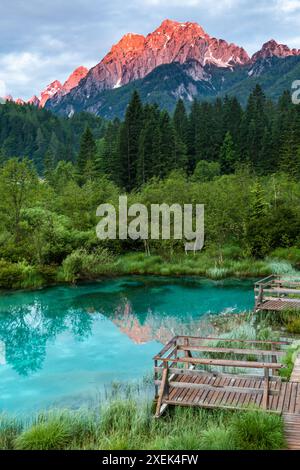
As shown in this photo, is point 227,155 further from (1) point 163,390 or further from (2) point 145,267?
(1) point 163,390

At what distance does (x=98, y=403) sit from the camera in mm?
10008

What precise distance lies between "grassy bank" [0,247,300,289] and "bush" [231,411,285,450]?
16.1m

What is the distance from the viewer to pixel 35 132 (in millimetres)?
110250

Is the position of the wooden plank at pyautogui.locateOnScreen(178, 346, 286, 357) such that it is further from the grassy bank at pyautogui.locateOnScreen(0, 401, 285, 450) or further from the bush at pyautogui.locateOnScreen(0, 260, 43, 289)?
the bush at pyautogui.locateOnScreen(0, 260, 43, 289)

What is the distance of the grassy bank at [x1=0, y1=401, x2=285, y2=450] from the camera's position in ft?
21.6

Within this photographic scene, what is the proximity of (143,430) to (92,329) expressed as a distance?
30.6 ft

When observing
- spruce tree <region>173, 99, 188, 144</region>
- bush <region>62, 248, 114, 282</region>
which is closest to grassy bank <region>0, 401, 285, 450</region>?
bush <region>62, 248, 114, 282</region>

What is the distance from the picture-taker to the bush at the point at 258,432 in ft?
21.4

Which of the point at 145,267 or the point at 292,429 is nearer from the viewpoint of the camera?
the point at 292,429

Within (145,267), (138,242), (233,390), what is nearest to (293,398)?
(233,390)

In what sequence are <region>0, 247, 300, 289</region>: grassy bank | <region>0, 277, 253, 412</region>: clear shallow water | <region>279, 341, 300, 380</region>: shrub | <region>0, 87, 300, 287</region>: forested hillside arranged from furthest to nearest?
<region>0, 87, 300, 287</region>: forested hillside → <region>0, 247, 300, 289</region>: grassy bank → <region>0, 277, 253, 412</region>: clear shallow water → <region>279, 341, 300, 380</region>: shrub

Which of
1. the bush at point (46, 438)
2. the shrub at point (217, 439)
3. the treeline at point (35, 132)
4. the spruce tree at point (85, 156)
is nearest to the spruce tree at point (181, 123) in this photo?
the spruce tree at point (85, 156)
